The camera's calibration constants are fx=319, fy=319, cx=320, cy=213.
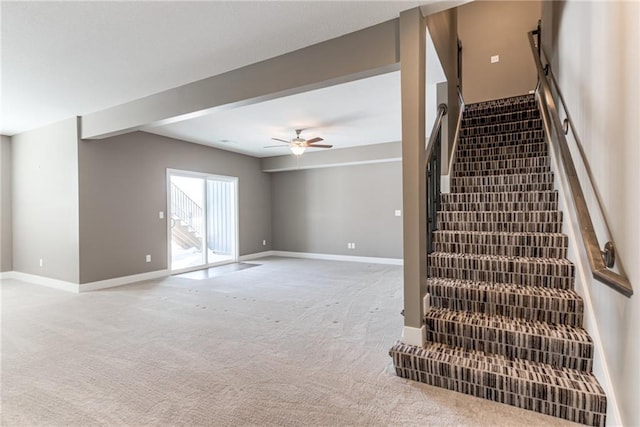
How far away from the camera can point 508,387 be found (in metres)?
1.95

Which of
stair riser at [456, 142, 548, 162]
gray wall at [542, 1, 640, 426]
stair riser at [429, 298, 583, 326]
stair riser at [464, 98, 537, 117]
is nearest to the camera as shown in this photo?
gray wall at [542, 1, 640, 426]

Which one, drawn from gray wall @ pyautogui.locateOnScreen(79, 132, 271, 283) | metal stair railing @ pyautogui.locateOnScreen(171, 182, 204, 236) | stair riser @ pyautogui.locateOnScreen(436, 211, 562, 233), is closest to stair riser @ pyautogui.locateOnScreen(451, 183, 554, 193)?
stair riser @ pyautogui.locateOnScreen(436, 211, 562, 233)

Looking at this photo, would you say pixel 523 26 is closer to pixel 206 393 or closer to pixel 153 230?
pixel 206 393

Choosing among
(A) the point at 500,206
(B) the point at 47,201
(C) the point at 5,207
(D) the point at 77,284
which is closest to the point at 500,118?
(A) the point at 500,206

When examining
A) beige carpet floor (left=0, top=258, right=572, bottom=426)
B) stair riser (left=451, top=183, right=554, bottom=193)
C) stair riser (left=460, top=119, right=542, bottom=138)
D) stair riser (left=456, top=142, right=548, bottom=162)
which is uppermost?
stair riser (left=460, top=119, right=542, bottom=138)

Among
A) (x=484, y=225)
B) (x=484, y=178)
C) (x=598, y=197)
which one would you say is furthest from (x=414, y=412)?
(x=484, y=178)

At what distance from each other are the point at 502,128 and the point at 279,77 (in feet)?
10.3

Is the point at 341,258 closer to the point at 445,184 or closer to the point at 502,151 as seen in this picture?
the point at 445,184

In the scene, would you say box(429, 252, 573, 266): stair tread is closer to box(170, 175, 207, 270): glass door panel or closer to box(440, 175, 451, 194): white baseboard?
box(440, 175, 451, 194): white baseboard

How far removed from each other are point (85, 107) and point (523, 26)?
23.1 feet

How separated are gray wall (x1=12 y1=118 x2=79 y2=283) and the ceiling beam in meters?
1.59

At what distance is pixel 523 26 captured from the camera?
545 cm

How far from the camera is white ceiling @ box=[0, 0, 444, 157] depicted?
2357mm

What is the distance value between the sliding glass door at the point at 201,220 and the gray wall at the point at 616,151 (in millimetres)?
6359
